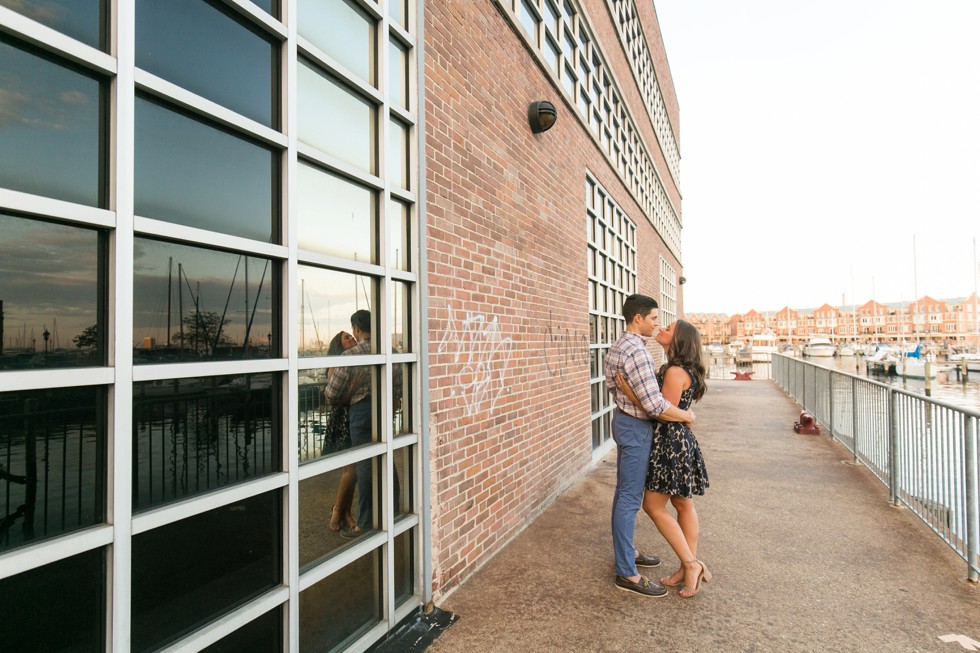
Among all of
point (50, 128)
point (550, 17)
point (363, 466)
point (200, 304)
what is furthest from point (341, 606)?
point (550, 17)

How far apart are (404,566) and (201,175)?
2.50 m

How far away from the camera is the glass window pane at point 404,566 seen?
3.18 m

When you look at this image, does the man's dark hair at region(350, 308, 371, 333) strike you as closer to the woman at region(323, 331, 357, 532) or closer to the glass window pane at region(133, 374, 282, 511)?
the woman at region(323, 331, 357, 532)

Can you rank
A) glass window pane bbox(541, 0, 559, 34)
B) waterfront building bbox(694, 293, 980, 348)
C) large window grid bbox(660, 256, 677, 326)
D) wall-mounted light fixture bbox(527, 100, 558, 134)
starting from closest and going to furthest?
1. wall-mounted light fixture bbox(527, 100, 558, 134)
2. glass window pane bbox(541, 0, 559, 34)
3. large window grid bbox(660, 256, 677, 326)
4. waterfront building bbox(694, 293, 980, 348)

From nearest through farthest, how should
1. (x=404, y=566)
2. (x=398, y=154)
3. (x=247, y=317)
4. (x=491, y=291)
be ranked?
1. (x=247, y=317)
2. (x=404, y=566)
3. (x=398, y=154)
4. (x=491, y=291)

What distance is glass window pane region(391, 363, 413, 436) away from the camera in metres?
3.23

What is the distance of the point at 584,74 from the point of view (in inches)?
316

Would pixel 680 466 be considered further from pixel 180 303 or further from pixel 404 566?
pixel 180 303

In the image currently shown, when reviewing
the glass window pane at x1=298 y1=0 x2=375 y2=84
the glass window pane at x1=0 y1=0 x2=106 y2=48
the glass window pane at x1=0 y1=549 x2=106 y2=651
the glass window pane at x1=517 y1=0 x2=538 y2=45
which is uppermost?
the glass window pane at x1=517 y1=0 x2=538 y2=45

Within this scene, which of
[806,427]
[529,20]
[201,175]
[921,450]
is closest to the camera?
[201,175]

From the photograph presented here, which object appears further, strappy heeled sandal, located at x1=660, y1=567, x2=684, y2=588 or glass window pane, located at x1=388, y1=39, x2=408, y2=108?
strappy heeled sandal, located at x1=660, y1=567, x2=684, y2=588

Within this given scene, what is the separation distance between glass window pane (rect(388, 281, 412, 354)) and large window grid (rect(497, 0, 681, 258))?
3.16m

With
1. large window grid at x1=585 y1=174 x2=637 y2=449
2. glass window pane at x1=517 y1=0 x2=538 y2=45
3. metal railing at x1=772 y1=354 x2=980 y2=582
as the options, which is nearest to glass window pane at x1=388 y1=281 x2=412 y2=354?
glass window pane at x1=517 y1=0 x2=538 y2=45

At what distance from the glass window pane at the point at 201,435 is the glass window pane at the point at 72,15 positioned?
1178 mm
